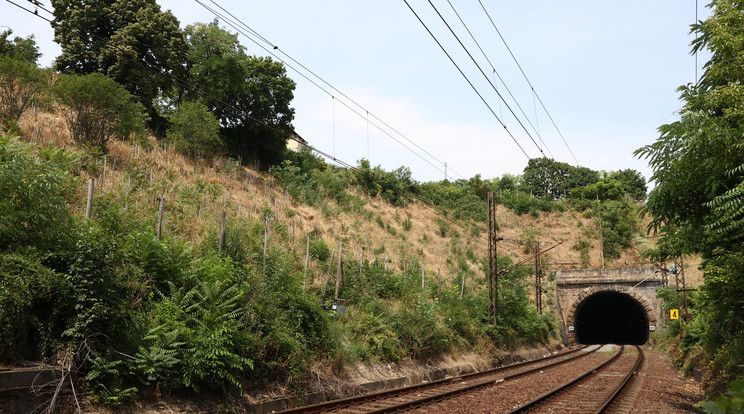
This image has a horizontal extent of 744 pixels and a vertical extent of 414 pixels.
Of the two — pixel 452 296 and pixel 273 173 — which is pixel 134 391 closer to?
pixel 452 296

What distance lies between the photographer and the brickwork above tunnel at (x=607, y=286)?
4094 centimetres

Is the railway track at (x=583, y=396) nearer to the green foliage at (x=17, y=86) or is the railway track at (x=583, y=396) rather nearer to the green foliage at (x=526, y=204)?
the green foliage at (x=17, y=86)

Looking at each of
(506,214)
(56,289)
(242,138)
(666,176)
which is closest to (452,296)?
(666,176)

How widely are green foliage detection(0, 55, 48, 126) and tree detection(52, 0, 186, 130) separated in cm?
818

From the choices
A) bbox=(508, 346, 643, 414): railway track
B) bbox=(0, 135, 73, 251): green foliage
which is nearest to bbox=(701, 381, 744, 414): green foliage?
bbox=(0, 135, 73, 251): green foliage

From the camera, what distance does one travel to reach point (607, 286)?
4259 centimetres

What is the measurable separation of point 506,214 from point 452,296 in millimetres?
44886

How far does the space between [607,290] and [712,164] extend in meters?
37.4

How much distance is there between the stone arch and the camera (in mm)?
41094

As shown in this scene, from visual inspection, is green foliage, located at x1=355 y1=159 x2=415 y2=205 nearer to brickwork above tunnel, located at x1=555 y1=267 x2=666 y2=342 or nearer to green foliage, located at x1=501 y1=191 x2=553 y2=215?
brickwork above tunnel, located at x1=555 y1=267 x2=666 y2=342

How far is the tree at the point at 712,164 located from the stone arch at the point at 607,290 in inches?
1294

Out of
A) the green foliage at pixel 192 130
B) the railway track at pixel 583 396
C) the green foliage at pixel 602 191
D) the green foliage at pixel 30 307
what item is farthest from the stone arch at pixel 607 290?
the green foliage at pixel 30 307

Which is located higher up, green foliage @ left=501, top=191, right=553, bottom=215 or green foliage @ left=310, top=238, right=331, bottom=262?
green foliage @ left=501, top=191, right=553, bottom=215

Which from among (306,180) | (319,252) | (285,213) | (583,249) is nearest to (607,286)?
(583,249)
